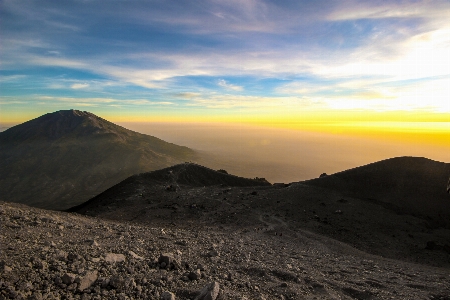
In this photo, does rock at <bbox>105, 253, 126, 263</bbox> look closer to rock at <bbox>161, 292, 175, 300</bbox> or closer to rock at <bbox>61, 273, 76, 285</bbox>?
rock at <bbox>61, 273, 76, 285</bbox>

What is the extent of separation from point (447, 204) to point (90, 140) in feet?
369

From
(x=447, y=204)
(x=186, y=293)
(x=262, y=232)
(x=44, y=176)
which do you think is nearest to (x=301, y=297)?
(x=186, y=293)

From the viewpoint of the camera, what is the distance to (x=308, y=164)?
168m

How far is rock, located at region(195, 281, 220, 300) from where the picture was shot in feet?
16.4

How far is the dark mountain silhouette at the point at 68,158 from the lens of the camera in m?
73.7

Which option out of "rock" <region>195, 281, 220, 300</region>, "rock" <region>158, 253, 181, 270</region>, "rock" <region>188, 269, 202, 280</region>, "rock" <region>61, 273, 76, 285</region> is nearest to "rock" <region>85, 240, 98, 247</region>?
"rock" <region>158, 253, 181, 270</region>

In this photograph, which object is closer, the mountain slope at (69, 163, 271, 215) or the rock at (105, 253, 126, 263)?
the rock at (105, 253, 126, 263)

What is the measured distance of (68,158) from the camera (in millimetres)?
97312

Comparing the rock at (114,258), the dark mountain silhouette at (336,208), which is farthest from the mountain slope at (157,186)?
the rock at (114,258)

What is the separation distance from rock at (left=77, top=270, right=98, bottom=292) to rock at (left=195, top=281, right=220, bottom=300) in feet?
6.05

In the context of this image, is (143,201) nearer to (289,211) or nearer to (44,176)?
(289,211)

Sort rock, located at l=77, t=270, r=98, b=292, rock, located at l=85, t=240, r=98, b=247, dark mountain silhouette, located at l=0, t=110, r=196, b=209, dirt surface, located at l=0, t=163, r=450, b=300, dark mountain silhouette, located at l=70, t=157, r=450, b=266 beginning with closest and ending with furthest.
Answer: rock, located at l=77, t=270, r=98, b=292 < dirt surface, located at l=0, t=163, r=450, b=300 < rock, located at l=85, t=240, r=98, b=247 < dark mountain silhouette, located at l=70, t=157, r=450, b=266 < dark mountain silhouette, located at l=0, t=110, r=196, b=209

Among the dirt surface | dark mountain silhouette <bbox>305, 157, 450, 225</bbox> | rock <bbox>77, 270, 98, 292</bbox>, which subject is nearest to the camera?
rock <bbox>77, 270, 98, 292</bbox>

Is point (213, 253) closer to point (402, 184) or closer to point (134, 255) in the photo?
point (134, 255)
